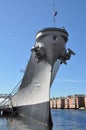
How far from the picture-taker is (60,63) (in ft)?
147

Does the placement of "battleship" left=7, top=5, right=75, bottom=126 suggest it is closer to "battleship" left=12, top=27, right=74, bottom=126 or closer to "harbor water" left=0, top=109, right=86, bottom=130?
"battleship" left=12, top=27, right=74, bottom=126

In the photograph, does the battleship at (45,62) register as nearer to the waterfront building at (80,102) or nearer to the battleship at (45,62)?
the battleship at (45,62)

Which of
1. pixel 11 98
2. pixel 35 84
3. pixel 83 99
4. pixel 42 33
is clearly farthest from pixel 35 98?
pixel 83 99

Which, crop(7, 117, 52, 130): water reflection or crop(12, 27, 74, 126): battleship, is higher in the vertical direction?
crop(12, 27, 74, 126): battleship

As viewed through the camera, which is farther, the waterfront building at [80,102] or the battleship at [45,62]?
the waterfront building at [80,102]

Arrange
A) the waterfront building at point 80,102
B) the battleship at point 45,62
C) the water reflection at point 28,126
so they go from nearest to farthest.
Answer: the water reflection at point 28,126 < the battleship at point 45,62 < the waterfront building at point 80,102

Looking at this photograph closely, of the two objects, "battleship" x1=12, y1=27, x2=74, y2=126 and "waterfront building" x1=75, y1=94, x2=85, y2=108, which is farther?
"waterfront building" x1=75, y1=94, x2=85, y2=108

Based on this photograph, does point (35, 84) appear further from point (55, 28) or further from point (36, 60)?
point (55, 28)

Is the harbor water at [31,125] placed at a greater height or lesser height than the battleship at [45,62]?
lesser

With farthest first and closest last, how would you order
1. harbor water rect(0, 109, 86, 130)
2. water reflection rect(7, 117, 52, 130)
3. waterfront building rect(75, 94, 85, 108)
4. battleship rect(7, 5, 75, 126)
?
waterfront building rect(75, 94, 85, 108) < battleship rect(7, 5, 75, 126) < harbor water rect(0, 109, 86, 130) < water reflection rect(7, 117, 52, 130)

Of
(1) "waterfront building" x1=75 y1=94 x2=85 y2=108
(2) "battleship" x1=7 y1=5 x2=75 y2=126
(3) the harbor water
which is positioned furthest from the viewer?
(1) "waterfront building" x1=75 y1=94 x2=85 y2=108

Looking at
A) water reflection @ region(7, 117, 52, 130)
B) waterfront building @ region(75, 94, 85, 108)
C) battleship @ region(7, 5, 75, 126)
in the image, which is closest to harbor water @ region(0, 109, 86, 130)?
water reflection @ region(7, 117, 52, 130)

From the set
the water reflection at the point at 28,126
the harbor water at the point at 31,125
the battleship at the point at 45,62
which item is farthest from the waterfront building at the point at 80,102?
the water reflection at the point at 28,126

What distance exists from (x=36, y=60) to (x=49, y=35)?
5272 mm
